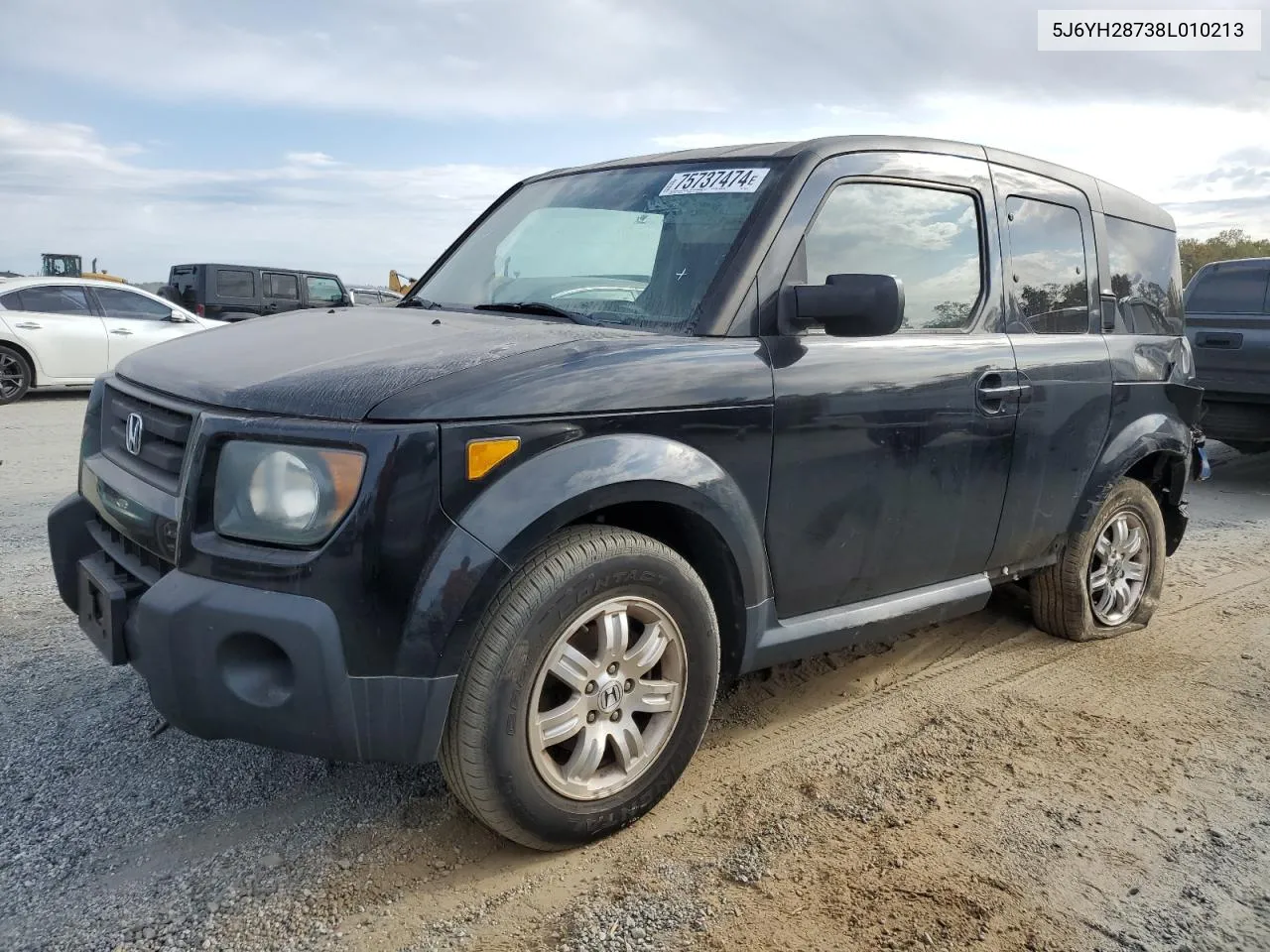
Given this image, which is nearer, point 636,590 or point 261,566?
point 261,566

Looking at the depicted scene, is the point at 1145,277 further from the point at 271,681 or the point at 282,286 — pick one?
the point at 282,286

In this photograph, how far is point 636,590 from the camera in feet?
8.37

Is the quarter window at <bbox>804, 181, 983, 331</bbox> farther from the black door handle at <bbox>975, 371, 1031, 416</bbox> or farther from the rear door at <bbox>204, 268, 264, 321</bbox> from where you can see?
the rear door at <bbox>204, 268, 264, 321</bbox>

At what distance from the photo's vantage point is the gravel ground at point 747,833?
2.31 m

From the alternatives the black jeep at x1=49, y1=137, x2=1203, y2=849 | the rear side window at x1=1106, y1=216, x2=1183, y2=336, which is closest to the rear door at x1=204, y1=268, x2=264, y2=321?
the black jeep at x1=49, y1=137, x2=1203, y2=849

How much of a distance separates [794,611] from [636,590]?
70 centimetres

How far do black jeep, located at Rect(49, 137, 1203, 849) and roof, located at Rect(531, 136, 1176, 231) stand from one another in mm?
20

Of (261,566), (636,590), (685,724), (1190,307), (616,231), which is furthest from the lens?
(1190,307)

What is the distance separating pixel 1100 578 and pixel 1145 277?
1408 millimetres

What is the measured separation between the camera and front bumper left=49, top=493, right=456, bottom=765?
7.17 feet

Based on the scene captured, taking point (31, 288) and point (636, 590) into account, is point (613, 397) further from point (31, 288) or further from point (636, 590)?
point (31, 288)

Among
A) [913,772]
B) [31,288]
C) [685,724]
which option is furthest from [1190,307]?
[31,288]

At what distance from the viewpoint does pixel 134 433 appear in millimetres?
2713

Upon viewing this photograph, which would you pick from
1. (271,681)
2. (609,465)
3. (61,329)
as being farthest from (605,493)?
(61,329)
